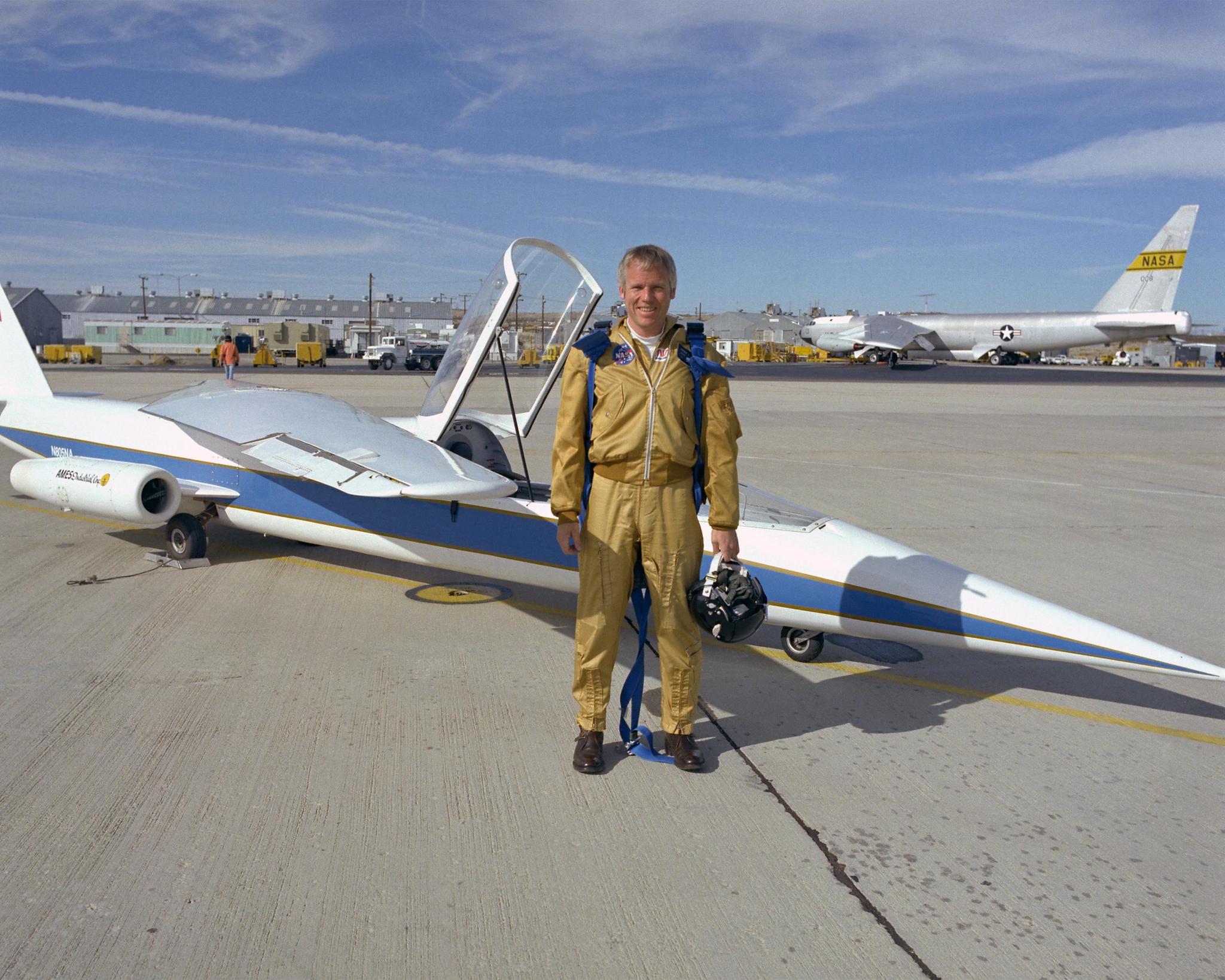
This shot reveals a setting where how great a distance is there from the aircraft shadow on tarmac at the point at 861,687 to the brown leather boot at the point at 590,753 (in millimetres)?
132

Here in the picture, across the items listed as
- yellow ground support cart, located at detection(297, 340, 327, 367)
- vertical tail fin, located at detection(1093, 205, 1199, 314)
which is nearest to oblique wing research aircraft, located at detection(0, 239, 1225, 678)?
yellow ground support cart, located at detection(297, 340, 327, 367)

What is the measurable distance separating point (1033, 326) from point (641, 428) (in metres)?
63.6

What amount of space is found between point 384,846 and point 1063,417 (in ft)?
78.1

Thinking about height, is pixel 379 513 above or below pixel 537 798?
above

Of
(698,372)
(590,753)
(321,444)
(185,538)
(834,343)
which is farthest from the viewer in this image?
(834,343)

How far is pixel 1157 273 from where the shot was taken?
53.4 metres

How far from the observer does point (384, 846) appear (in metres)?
3.55

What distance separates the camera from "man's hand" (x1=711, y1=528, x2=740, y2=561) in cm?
Result: 406

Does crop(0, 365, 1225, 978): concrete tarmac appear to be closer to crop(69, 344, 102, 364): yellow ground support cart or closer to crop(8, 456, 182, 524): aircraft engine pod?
crop(8, 456, 182, 524): aircraft engine pod

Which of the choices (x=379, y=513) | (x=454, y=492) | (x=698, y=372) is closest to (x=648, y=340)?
(x=698, y=372)

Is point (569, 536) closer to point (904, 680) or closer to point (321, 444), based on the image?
point (904, 680)

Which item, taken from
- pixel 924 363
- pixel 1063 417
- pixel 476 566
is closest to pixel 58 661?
pixel 476 566

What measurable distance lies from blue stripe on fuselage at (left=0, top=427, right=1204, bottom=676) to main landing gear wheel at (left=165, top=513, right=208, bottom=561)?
14.3 inches

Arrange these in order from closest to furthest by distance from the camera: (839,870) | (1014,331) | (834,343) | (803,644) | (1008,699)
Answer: (839,870), (1008,699), (803,644), (1014,331), (834,343)
